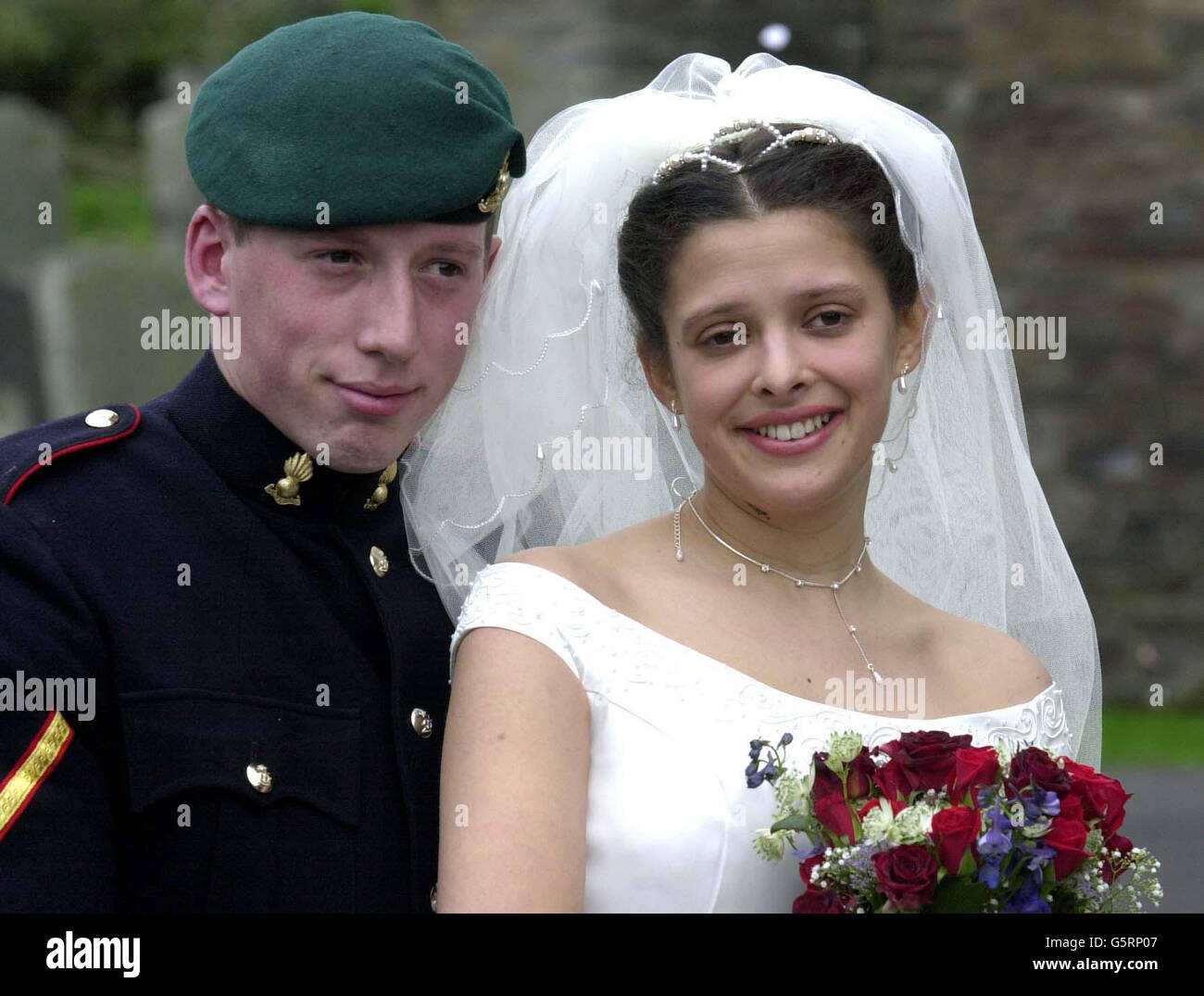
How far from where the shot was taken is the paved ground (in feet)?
20.7

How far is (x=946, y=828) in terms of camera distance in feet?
7.79

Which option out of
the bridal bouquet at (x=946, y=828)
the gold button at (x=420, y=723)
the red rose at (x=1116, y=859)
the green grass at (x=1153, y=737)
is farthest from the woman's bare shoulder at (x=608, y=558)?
the green grass at (x=1153, y=737)

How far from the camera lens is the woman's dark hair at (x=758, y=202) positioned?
2.80m

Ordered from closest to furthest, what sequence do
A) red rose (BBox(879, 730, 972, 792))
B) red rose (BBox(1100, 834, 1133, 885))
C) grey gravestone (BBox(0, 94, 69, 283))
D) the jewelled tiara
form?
red rose (BBox(879, 730, 972, 792))
red rose (BBox(1100, 834, 1133, 885))
the jewelled tiara
grey gravestone (BBox(0, 94, 69, 283))

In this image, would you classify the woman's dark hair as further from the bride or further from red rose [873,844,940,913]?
red rose [873,844,940,913]

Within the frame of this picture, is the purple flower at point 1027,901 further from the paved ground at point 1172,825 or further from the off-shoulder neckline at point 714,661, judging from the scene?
the paved ground at point 1172,825

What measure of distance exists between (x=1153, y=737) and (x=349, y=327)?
21.1 feet

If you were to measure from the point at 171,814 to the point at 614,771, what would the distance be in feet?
2.10

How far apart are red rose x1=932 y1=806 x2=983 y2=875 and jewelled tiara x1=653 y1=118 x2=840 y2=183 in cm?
108

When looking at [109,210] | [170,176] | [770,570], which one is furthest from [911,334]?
[109,210]

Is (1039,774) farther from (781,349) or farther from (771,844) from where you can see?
(781,349)

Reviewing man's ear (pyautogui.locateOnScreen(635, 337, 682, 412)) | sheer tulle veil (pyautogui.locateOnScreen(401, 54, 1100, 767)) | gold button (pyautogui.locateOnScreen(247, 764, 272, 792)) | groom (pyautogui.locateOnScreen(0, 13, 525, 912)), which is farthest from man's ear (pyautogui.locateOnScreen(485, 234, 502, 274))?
gold button (pyautogui.locateOnScreen(247, 764, 272, 792))

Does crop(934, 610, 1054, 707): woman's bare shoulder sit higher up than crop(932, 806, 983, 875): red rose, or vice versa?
crop(934, 610, 1054, 707): woman's bare shoulder

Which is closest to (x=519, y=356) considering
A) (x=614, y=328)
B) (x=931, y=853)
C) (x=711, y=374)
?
(x=614, y=328)
